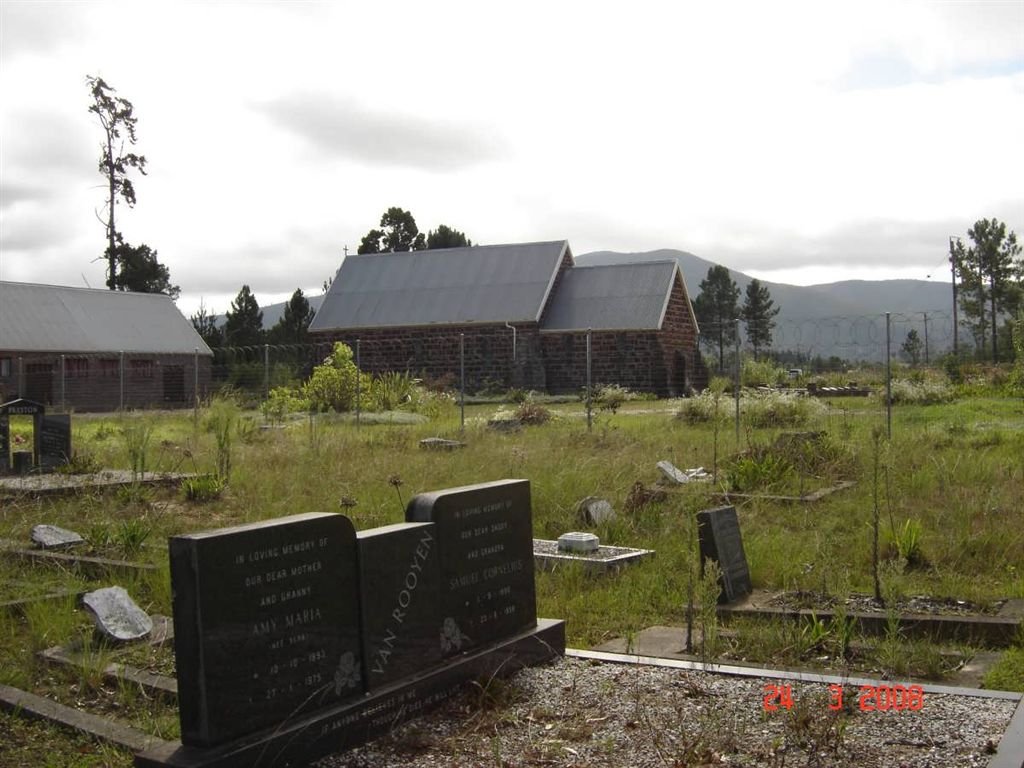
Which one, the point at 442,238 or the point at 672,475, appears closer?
the point at 672,475

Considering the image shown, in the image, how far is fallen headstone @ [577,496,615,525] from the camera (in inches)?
386

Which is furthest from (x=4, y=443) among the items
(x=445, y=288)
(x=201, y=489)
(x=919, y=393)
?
(x=445, y=288)

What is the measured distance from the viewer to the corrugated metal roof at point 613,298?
35344mm

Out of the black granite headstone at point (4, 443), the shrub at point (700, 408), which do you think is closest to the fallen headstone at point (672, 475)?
the shrub at point (700, 408)

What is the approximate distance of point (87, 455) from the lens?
14430 mm

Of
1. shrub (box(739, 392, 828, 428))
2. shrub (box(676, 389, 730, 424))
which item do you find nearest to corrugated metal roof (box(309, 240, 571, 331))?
shrub (box(676, 389, 730, 424))

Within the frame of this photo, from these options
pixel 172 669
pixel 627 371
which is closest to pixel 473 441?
pixel 172 669

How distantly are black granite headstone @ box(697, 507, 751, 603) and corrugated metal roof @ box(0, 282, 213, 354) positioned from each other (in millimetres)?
31974

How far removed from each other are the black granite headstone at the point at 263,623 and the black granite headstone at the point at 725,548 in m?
3.06

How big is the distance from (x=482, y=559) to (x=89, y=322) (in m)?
35.7

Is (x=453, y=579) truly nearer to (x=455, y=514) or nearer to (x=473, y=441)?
(x=455, y=514)
